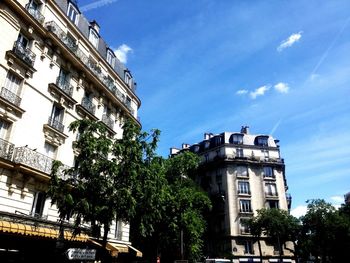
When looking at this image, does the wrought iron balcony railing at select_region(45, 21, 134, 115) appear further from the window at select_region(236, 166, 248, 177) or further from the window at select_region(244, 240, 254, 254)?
the window at select_region(244, 240, 254, 254)

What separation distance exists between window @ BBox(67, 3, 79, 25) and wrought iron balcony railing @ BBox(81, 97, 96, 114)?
5.26 meters

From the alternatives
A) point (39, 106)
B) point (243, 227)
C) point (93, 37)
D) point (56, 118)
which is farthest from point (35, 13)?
point (243, 227)

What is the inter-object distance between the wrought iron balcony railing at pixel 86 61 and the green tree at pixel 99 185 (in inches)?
300

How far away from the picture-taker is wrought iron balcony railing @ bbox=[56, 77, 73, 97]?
18.2 meters

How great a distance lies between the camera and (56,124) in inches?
692

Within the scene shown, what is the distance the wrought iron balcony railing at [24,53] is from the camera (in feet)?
49.5

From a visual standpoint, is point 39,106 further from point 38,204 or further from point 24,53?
point 38,204

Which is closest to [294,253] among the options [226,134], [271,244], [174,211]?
[271,244]

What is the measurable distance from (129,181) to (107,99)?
11107 millimetres

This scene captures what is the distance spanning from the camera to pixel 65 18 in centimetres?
1930

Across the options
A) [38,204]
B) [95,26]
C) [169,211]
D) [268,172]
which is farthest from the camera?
[268,172]

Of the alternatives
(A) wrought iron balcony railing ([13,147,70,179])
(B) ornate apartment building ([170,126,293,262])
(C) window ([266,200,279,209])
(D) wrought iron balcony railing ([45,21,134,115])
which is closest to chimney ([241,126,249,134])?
(B) ornate apartment building ([170,126,293,262])

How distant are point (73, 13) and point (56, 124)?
8.25 m

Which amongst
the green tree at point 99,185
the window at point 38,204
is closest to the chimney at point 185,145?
the window at point 38,204
